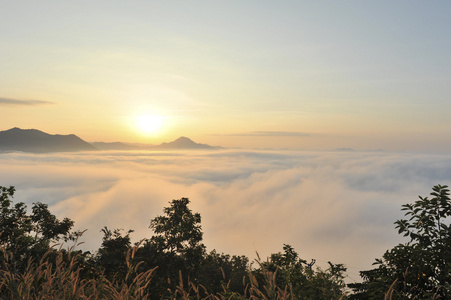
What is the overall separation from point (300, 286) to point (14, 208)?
87.1 ft

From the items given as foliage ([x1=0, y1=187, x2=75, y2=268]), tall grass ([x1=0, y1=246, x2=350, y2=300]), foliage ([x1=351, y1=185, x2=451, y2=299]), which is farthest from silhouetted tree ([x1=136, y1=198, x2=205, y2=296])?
tall grass ([x1=0, y1=246, x2=350, y2=300])

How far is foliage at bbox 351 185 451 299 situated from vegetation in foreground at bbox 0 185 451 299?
0.10 feet

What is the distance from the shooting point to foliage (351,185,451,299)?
32.8ft

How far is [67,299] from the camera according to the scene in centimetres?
371

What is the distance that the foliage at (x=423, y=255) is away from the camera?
10008mm

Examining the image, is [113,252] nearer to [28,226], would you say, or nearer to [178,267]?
[178,267]

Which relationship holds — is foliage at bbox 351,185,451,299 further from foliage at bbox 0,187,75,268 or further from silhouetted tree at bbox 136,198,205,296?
foliage at bbox 0,187,75,268

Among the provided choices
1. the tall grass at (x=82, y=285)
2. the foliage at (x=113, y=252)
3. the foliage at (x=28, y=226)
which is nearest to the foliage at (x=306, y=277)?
the tall grass at (x=82, y=285)

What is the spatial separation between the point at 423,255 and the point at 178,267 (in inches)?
918

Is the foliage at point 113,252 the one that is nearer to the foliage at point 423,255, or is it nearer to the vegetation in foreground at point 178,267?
→ the vegetation in foreground at point 178,267

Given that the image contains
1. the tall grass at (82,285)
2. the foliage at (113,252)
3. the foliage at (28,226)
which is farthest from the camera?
the foliage at (113,252)

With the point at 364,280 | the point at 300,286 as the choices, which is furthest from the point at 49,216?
the point at 364,280

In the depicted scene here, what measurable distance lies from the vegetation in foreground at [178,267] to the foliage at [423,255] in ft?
0.10

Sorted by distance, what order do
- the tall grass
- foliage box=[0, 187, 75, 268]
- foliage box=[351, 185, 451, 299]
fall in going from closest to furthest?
1. the tall grass
2. foliage box=[351, 185, 451, 299]
3. foliage box=[0, 187, 75, 268]
